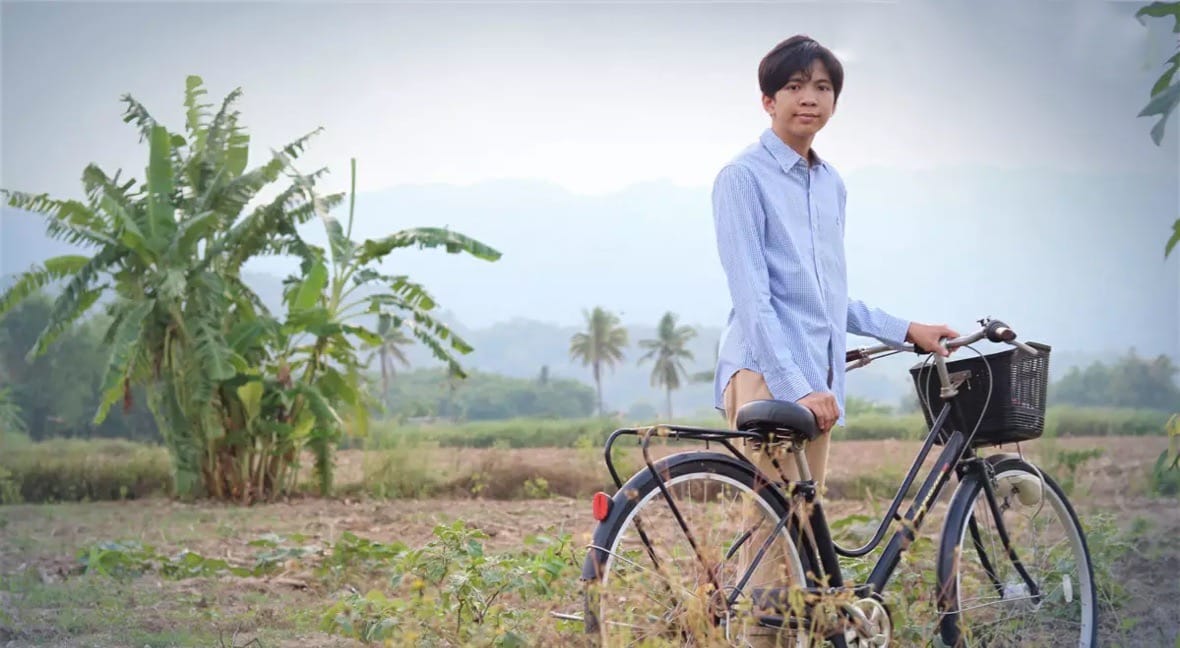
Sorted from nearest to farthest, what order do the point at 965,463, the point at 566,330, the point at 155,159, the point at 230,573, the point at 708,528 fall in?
the point at 708,528 < the point at 965,463 < the point at 230,573 < the point at 155,159 < the point at 566,330

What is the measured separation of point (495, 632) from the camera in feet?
10.1

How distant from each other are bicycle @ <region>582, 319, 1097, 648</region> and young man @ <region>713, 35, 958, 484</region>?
14cm

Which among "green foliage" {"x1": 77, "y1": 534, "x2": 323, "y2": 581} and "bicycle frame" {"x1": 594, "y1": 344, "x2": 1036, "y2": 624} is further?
"green foliage" {"x1": 77, "y1": 534, "x2": 323, "y2": 581}

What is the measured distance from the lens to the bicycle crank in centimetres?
272

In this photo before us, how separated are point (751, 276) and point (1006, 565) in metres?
1.18

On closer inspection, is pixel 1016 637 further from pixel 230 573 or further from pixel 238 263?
pixel 238 263

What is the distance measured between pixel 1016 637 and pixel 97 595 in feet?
11.2

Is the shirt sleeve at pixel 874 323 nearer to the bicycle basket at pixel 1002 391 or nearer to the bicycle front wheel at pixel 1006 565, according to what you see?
the bicycle basket at pixel 1002 391

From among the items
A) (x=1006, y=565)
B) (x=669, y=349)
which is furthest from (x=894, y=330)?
(x=669, y=349)

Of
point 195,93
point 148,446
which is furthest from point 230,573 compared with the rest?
point 148,446

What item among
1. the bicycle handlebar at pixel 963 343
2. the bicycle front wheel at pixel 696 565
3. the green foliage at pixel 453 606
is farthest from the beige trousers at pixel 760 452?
the green foliage at pixel 453 606

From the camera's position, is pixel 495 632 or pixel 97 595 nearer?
pixel 495 632

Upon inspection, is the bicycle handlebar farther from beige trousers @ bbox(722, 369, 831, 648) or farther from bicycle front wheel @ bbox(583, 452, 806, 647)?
bicycle front wheel @ bbox(583, 452, 806, 647)

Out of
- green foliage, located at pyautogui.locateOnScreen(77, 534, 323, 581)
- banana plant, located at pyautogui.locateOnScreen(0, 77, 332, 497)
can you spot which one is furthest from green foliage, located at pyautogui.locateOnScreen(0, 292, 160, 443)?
green foliage, located at pyautogui.locateOnScreen(77, 534, 323, 581)
